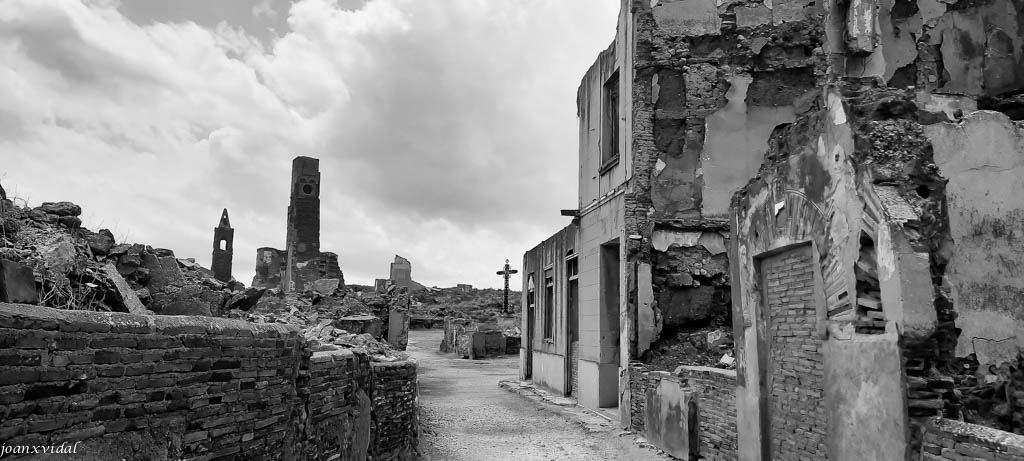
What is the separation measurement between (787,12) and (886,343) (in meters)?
8.82

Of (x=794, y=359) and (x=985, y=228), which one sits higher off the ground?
(x=985, y=228)

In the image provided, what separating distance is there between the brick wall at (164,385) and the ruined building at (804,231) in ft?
13.8

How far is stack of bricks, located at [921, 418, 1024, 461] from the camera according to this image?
364cm

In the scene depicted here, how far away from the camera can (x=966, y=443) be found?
4012 millimetres

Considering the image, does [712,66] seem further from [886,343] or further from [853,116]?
[886,343]

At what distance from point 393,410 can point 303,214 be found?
94.0ft

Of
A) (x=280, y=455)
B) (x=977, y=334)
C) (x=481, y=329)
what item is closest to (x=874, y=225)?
(x=977, y=334)

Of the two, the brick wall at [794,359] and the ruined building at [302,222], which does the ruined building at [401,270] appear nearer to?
the ruined building at [302,222]

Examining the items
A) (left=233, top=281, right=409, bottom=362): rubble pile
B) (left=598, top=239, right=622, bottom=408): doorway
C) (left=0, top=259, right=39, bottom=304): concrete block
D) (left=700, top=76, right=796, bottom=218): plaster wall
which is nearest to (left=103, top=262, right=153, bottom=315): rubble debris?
(left=0, top=259, right=39, bottom=304): concrete block

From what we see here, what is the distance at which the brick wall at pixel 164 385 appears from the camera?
9.63 feet

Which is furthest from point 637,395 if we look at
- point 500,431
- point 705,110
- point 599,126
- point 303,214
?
point 303,214

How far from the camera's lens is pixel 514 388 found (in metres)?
15.9

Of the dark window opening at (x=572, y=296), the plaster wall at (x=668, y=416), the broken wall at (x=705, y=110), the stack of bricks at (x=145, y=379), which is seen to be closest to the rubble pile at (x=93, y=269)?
the stack of bricks at (x=145, y=379)

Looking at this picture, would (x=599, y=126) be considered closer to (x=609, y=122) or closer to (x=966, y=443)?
(x=609, y=122)
